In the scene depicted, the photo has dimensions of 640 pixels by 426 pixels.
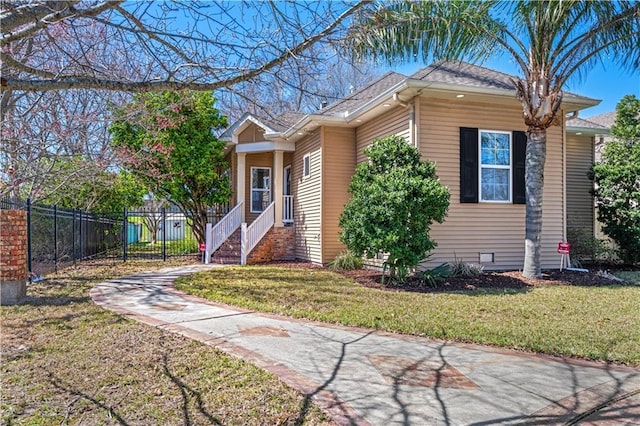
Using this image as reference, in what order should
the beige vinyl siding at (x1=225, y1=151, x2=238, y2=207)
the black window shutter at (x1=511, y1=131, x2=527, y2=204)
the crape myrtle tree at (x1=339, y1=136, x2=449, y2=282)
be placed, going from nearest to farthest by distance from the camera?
the crape myrtle tree at (x1=339, y1=136, x2=449, y2=282) → the black window shutter at (x1=511, y1=131, x2=527, y2=204) → the beige vinyl siding at (x1=225, y1=151, x2=238, y2=207)

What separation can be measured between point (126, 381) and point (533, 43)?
9096mm

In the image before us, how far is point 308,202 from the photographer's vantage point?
41.5 ft

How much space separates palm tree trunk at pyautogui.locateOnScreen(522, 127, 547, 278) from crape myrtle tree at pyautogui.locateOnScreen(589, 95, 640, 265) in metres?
3.47

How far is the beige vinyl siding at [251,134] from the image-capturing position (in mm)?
14013

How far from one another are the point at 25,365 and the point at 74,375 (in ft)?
2.16

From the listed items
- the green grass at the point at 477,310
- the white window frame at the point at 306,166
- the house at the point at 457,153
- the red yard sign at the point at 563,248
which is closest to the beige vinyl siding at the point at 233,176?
the white window frame at the point at 306,166

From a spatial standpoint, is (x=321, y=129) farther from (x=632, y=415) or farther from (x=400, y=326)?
(x=632, y=415)

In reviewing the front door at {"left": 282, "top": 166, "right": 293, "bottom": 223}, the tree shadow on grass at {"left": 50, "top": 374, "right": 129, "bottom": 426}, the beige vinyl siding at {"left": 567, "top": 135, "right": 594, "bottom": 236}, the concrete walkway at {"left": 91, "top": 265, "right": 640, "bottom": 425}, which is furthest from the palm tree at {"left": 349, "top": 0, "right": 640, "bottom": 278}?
the front door at {"left": 282, "top": 166, "right": 293, "bottom": 223}

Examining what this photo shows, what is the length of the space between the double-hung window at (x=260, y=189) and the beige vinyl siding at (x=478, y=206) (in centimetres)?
779

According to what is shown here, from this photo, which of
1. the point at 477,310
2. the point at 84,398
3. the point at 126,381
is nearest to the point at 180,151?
the point at 477,310

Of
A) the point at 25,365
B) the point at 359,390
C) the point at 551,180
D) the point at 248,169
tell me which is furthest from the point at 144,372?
the point at 248,169

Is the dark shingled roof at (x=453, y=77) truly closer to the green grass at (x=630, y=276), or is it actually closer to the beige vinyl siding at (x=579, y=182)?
the beige vinyl siding at (x=579, y=182)

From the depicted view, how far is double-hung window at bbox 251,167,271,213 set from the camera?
15656 mm

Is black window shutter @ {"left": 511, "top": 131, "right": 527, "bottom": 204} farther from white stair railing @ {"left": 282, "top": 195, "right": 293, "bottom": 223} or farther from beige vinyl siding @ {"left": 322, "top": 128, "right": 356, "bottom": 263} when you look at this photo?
white stair railing @ {"left": 282, "top": 195, "right": 293, "bottom": 223}
